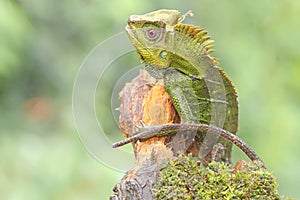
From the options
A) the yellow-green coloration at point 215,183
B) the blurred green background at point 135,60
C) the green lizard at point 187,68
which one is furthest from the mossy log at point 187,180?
the blurred green background at point 135,60

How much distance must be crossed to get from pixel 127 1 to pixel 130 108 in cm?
111

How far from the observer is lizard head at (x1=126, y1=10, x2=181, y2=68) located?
5.51 feet

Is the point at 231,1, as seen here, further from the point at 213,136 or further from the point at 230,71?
the point at 213,136

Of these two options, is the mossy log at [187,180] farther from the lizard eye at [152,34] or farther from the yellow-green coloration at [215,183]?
the lizard eye at [152,34]

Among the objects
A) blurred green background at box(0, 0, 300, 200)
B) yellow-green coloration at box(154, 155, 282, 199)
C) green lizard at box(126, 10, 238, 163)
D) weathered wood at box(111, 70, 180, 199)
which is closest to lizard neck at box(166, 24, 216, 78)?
green lizard at box(126, 10, 238, 163)

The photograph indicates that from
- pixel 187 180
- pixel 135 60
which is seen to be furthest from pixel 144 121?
pixel 135 60

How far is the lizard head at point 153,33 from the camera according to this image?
66.2 inches

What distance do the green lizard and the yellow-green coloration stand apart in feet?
0.90

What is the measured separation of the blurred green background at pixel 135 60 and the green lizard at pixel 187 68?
1054 mm

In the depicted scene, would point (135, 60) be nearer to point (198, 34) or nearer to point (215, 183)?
point (198, 34)

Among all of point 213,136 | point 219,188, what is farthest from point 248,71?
point 219,188

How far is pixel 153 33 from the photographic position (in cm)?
170

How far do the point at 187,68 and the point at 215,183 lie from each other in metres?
0.51

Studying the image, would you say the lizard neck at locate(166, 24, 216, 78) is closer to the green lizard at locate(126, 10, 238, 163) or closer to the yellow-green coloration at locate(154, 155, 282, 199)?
the green lizard at locate(126, 10, 238, 163)
